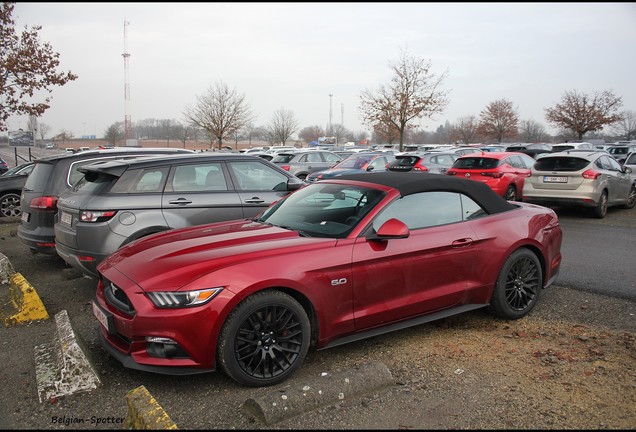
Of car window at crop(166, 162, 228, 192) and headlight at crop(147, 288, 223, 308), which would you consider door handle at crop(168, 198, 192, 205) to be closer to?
car window at crop(166, 162, 228, 192)

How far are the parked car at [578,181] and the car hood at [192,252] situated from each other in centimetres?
909

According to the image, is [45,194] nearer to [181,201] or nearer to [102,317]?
[181,201]

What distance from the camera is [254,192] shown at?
621 cm

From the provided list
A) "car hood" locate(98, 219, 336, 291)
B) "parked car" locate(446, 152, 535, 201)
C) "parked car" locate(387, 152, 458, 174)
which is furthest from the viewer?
"parked car" locate(387, 152, 458, 174)

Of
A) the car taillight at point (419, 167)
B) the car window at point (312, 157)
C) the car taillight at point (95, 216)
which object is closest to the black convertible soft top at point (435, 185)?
the car taillight at point (95, 216)

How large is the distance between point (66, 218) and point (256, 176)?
94.1 inches

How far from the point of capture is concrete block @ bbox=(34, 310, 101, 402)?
127 inches

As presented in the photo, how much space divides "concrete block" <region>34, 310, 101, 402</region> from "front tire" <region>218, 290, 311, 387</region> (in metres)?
1.00

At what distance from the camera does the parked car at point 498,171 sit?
42.1 feet

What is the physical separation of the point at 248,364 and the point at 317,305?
2.09 ft

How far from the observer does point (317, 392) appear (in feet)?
9.78

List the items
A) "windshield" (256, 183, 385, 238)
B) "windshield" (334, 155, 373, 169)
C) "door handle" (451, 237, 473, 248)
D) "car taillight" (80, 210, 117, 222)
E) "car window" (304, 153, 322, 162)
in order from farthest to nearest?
"car window" (304, 153, 322, 162), "windshield" (334, 155, 373, 169), "car taillight" (80, 210, 117, 222), "door handle" (451, 237, 473, 248), "windshield" (256, 183, 385, 238)

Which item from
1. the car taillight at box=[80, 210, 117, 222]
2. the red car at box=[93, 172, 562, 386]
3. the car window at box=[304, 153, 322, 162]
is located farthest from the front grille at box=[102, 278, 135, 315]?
the car window at box=[304, 153, 322, 162]

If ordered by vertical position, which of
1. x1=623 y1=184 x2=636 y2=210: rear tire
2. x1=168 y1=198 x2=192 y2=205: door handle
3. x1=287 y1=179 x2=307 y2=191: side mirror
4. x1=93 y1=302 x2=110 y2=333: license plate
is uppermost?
x1=287 y1=179 x2=307 y2=191: side mirror
